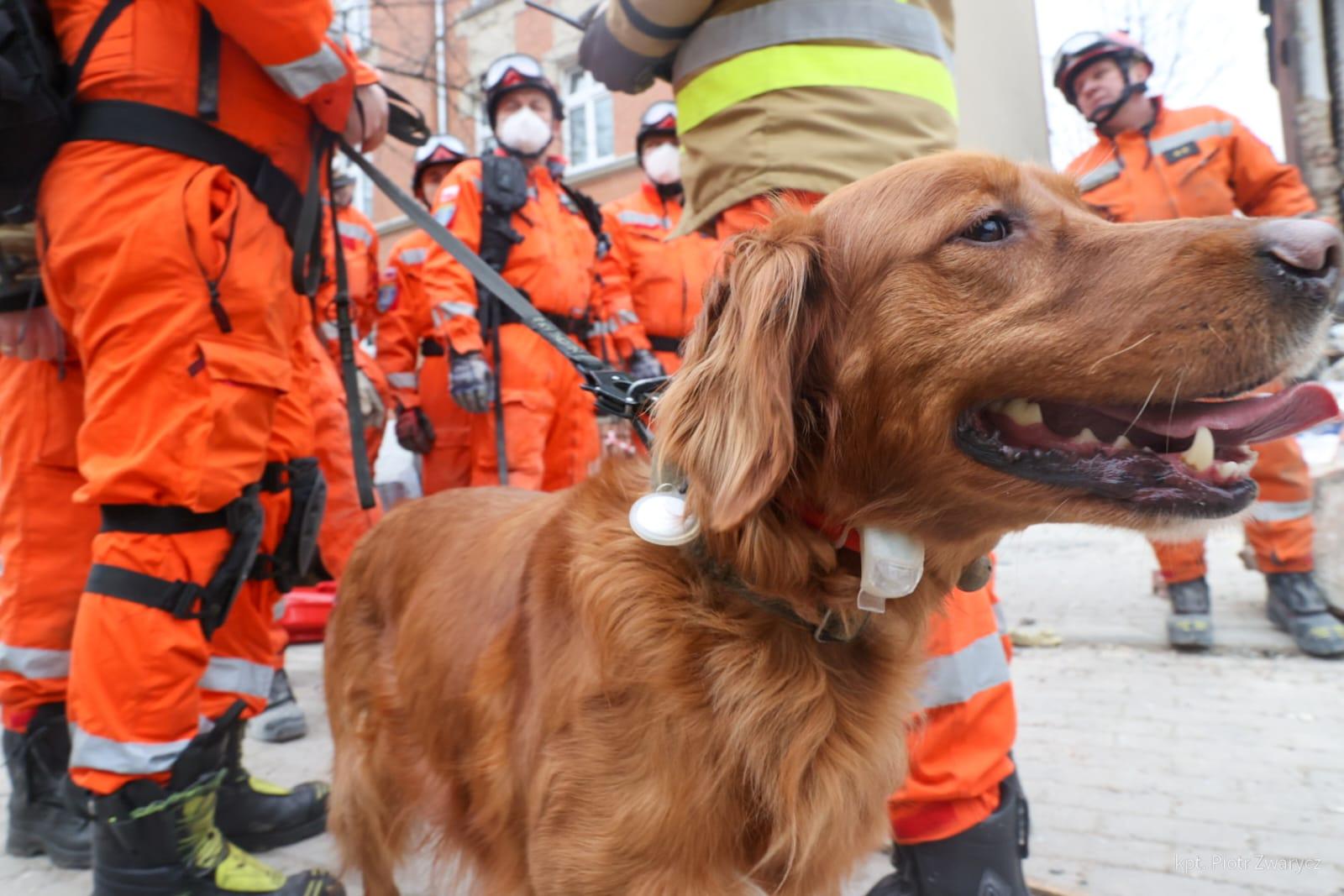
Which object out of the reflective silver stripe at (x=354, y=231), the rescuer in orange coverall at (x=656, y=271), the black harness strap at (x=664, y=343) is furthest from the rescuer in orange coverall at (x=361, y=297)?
the black harness strap at (x=664, y=343)

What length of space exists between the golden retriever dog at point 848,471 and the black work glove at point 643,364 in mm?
3646

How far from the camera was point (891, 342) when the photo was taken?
4.96 ft

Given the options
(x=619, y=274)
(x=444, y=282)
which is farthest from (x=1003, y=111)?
(x=444, y=282)

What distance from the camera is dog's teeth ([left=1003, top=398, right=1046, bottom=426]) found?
1.47 metres

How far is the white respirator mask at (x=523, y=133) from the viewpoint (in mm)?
5316

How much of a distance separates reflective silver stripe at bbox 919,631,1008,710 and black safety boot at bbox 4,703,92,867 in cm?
234

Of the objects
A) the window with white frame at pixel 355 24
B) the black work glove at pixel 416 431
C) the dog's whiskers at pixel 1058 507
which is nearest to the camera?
the dog's whiskers at pixel 1058 507

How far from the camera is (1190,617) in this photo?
174 inches

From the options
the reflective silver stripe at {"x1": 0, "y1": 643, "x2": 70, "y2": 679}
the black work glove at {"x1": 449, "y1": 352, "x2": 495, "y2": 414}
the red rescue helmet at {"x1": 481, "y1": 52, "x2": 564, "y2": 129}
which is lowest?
the reflective silver stripe at {"x1": 0, "y1": 643, "x2": 70, "y2": 679}

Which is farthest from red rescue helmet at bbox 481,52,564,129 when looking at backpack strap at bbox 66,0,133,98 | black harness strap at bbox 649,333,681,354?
backpack strap at bbox 66,0,133,98

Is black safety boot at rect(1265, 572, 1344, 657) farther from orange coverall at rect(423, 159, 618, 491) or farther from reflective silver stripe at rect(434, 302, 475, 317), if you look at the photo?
reflective silver stripe at rect(434, 302, 475, 317)

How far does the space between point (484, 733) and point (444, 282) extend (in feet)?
10.5

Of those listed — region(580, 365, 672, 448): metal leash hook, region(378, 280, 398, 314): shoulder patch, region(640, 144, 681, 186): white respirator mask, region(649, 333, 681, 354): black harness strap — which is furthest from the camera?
region(640, 144, 681, 186): white respirator mask

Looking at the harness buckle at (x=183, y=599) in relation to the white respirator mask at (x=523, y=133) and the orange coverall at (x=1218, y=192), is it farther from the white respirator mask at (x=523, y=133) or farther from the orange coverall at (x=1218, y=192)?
the orange coverall at (x=1218, y=192)
